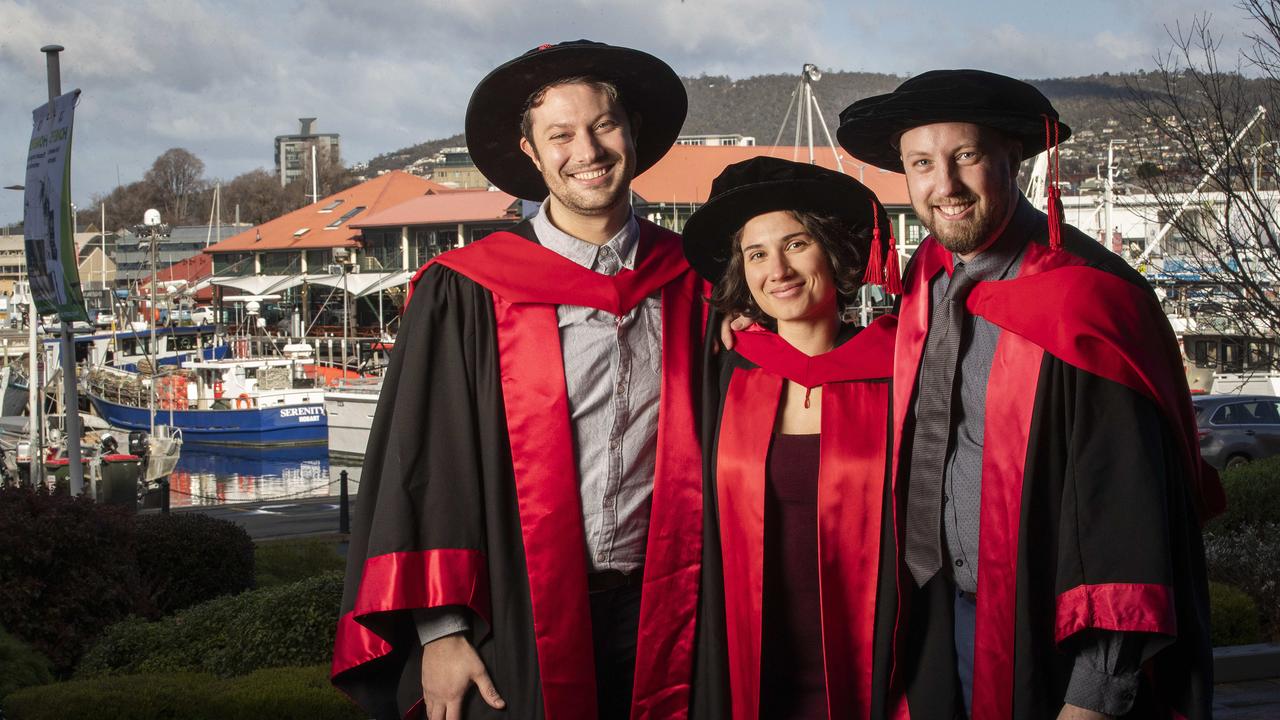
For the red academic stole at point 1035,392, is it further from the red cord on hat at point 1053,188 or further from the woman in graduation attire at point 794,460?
the woman in graduation attire at point 794,460

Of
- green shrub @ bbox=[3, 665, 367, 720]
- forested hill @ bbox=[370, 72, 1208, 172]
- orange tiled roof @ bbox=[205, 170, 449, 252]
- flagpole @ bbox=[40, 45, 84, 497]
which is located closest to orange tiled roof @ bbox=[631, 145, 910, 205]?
orange tiled roof @ bbox=[205, 170, 449, 252]

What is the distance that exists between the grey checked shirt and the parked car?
17088 mm

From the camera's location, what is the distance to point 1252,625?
23.1 feet

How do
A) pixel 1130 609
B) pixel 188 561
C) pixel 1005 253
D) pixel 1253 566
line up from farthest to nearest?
pixel 188 561, pixel 1253 566, pixel 1005 253, pixel 1130 609

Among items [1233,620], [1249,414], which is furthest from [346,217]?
[1233,620]

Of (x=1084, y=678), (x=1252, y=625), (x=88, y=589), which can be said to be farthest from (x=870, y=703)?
(x=88, y=589)

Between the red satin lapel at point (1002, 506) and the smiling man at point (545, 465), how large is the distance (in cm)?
79

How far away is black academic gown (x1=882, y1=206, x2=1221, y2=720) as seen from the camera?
114 inches

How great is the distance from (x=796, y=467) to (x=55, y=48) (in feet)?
27.7

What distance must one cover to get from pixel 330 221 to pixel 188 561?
58497 mm

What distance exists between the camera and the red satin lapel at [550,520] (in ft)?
11.0

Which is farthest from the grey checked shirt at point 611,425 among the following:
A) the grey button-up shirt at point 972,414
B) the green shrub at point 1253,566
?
the green shrub at point 1253,566

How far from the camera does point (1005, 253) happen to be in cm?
322

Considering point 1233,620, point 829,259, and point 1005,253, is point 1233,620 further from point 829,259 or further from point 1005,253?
point 1005,253
